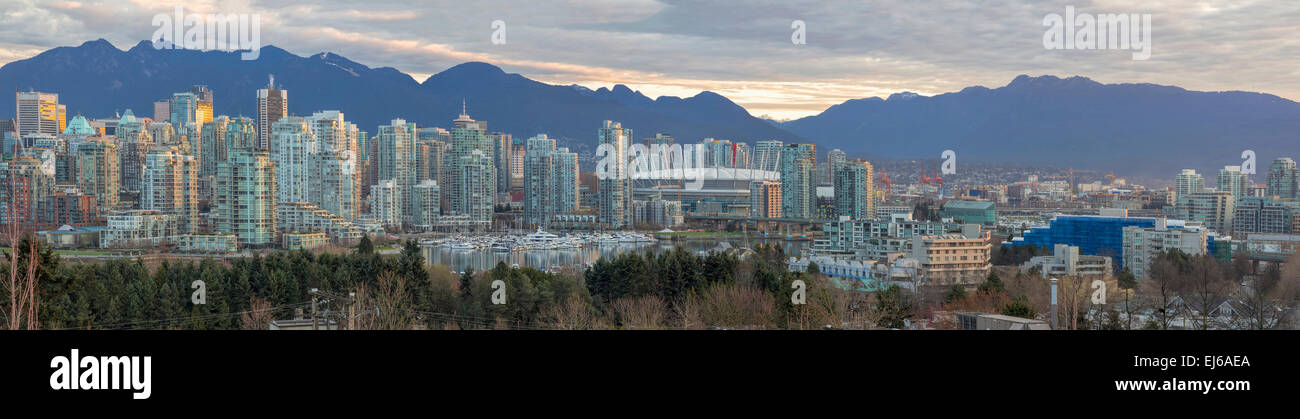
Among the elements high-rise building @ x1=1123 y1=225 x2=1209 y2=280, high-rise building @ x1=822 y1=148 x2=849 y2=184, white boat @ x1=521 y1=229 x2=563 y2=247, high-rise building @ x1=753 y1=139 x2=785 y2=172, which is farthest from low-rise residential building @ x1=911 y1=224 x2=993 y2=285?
high-rise building @ x1=753 y1=139 x2=785 y2=172

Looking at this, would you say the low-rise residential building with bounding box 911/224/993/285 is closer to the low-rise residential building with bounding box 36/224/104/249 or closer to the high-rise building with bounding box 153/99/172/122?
the low-rise residential building with bounding box 36/224/104/249

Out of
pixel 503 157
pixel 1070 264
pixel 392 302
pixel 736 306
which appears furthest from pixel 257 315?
pixel 503 157

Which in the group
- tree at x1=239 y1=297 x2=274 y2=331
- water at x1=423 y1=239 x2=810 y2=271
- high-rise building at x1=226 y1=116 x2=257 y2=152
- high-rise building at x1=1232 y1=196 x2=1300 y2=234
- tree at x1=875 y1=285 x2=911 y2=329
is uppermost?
high-rise building at x1=226 y1=116 x2=257 y2=152

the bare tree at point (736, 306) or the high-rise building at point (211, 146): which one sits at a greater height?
the high-rise building at point (211, 146)

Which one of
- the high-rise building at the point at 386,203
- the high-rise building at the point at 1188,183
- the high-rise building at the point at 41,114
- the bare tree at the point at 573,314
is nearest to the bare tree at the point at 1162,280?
the high-rise building at the point at 1188,183

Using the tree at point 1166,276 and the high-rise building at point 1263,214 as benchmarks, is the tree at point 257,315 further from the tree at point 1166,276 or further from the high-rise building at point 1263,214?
the high-rise building at point 1263,214

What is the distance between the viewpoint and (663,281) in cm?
745

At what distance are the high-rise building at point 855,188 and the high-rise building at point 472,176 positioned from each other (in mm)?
8399

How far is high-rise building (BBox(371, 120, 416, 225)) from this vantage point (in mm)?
24297

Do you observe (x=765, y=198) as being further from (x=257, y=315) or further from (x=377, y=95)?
(x=257, y=315)

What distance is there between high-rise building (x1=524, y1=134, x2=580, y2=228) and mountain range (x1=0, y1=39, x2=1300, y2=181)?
0.62 m

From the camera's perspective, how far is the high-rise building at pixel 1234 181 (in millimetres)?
13067
